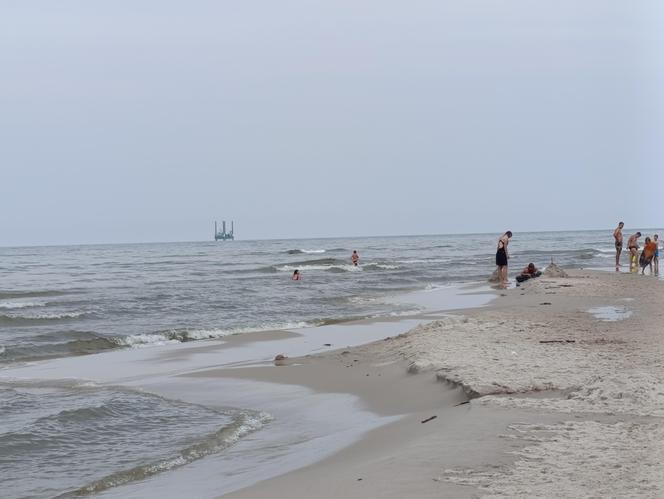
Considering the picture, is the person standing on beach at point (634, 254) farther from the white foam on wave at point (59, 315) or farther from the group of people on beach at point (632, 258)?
the white foam on wave at point (59, 315)

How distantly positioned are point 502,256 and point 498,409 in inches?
760

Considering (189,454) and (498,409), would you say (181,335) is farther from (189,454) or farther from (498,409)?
(498,409)

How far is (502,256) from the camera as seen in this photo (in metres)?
25.4

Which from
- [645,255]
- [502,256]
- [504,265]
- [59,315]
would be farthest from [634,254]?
[59,315]

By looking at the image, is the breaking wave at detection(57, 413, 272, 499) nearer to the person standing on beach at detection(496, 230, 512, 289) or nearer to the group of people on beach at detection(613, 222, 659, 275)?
the person standing on beach at detection(496, 230, 512, 289)

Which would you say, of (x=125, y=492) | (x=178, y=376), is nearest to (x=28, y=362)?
(x=178, y=376)

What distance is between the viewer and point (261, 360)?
12.7 metres

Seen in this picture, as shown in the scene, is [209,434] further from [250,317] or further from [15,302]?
[15,302]

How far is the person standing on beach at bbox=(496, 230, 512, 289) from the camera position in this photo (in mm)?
24500

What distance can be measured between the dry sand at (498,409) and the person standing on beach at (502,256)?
10916mm

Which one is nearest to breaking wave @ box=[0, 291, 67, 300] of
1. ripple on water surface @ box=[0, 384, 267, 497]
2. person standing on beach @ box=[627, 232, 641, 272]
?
ripple on water surface @ box=[0, 384, 267, 497]

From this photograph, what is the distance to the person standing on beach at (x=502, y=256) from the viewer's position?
80.4 feet

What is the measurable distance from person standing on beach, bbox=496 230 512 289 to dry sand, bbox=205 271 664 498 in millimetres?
10916

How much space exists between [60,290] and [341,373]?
24423 millimetres
